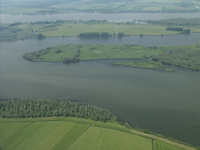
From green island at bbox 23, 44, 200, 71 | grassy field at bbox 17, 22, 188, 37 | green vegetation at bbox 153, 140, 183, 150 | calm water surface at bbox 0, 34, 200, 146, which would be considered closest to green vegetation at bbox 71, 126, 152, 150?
green vegetation at bbox 153, 140, 183, 150

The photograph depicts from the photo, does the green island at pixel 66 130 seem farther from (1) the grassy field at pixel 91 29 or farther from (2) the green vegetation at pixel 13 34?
(1) the grassy field at pixel 91 29

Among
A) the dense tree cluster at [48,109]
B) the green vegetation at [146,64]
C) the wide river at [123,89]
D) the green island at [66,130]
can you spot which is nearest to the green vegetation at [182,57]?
the green vegetation at [146,64]

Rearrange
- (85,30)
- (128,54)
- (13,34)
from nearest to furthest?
(128,54), (13,34), (85,30)

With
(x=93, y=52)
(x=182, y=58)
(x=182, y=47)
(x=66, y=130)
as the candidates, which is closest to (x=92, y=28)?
(x=93, y=52)

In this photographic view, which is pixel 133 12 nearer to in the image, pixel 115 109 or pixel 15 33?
pixel 15 33

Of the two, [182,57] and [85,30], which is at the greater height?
[85,30]

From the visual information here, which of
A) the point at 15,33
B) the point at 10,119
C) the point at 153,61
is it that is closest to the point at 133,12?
the point at 15,33

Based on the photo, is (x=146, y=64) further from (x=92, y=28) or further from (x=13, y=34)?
(x=13, y=34)
